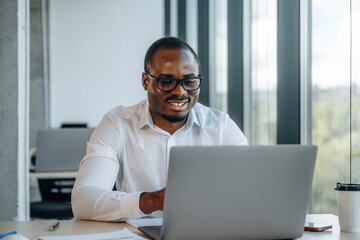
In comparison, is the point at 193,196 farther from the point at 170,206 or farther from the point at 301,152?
the point at 301,152

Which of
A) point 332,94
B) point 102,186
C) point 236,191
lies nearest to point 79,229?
point 102,186

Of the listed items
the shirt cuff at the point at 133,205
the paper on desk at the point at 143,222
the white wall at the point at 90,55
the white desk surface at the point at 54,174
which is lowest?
the white desk surface at the point at 54,174

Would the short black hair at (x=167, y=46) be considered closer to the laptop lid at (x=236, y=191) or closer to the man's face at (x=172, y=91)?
the man's face at (x=172, y=91)


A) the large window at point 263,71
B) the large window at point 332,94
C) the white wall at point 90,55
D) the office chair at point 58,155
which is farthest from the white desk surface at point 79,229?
the white wall at point 90,55

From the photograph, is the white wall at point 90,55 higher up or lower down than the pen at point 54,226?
higher up

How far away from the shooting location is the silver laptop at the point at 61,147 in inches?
135

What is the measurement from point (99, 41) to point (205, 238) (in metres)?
6.04

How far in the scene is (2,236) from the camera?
138cm

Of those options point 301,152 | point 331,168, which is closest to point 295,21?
point 331,168

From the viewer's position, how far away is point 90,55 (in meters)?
7.04

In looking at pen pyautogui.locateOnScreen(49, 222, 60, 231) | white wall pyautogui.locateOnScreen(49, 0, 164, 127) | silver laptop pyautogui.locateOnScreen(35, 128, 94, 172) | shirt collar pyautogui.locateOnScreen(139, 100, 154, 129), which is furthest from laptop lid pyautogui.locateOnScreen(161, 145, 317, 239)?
white wall pyautogui.locateOnScreen(49, 0, 164, 127)

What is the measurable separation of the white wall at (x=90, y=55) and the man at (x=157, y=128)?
4903 millimetres

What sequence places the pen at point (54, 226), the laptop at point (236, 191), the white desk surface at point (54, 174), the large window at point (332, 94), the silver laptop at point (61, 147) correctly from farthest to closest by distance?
the white desk surface at point (54, 174), the silver laptop at point (61, 147), the large window at point (332, 94), the pen at point (54, 226), the laptop at point (236, 191)

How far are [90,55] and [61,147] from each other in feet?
12.1
